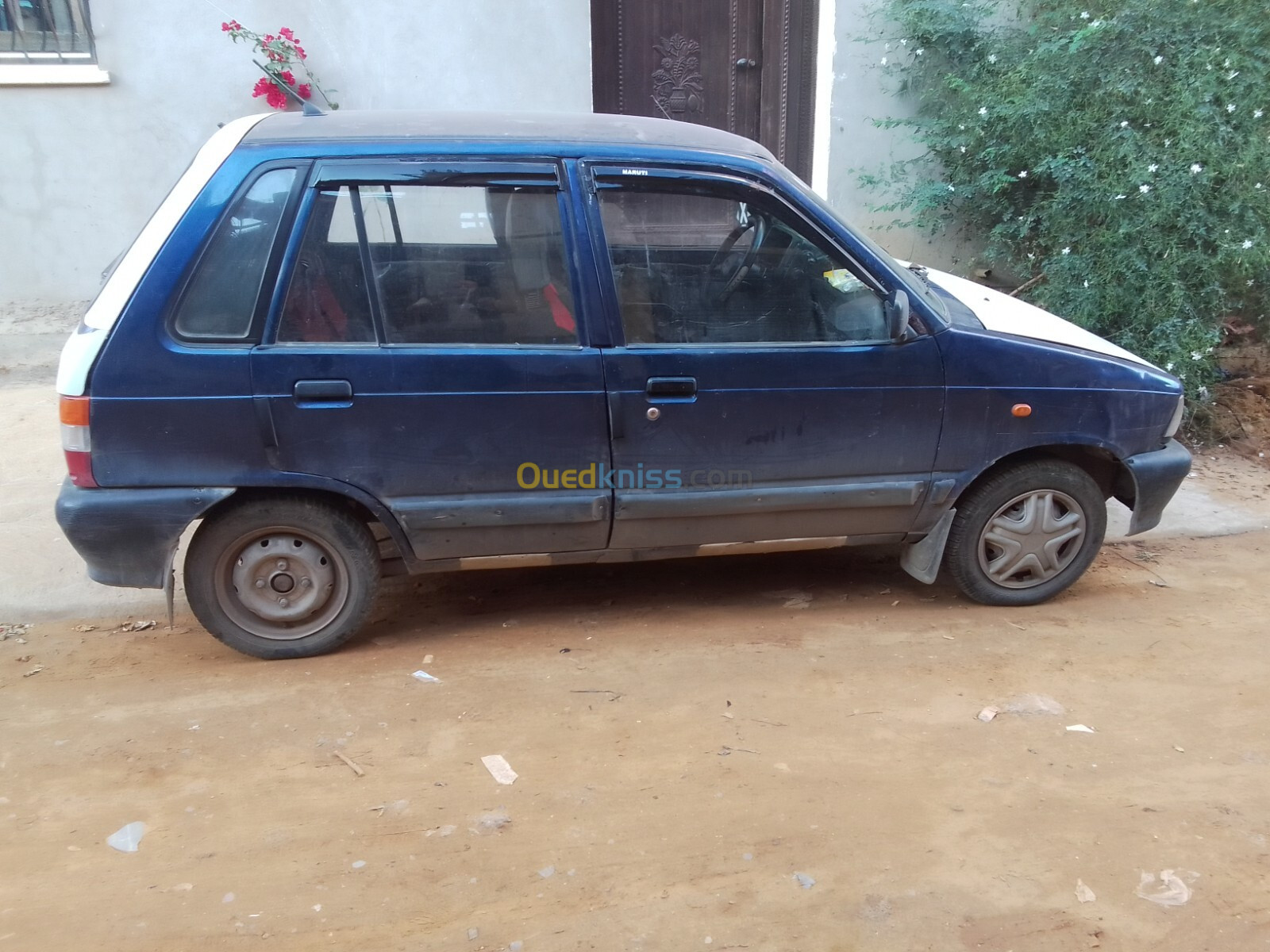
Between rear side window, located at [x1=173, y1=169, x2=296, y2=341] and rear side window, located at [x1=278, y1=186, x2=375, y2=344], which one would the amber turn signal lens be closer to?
rear side window, located at [x1=173, y1=169, x2=296, y2=341]

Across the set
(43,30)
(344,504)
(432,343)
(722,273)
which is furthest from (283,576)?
(43,30)

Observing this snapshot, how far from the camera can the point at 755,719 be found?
10.8 feet

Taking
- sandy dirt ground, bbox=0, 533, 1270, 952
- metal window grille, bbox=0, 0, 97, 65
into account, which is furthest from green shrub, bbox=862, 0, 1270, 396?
metal window grille, bbox=0, 0, 97, 65

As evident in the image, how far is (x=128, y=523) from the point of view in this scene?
10.8 ft

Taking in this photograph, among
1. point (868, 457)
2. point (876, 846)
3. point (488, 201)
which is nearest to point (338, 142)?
point (488, 201)

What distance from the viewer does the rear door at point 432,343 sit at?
3240mm

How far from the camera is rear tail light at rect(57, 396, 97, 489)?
317 centimetres

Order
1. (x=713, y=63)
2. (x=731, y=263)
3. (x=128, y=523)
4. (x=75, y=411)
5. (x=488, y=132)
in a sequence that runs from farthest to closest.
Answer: (x=713, y=63) → (x=731, y=263) → (x=488, y=132) → (x=128, y=523) → (x=75, y=411)

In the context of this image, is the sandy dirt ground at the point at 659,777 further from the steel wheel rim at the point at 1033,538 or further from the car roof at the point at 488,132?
the car roof at the point at 488,132

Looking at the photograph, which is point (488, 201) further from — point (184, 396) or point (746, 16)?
point (746, 16)

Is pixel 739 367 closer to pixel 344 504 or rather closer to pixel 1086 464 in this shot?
pixel 344 504

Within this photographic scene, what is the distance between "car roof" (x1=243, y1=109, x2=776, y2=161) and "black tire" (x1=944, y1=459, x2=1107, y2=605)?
164 centimetres

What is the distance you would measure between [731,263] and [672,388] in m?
0.52

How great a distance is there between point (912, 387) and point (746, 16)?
5.53 metres
